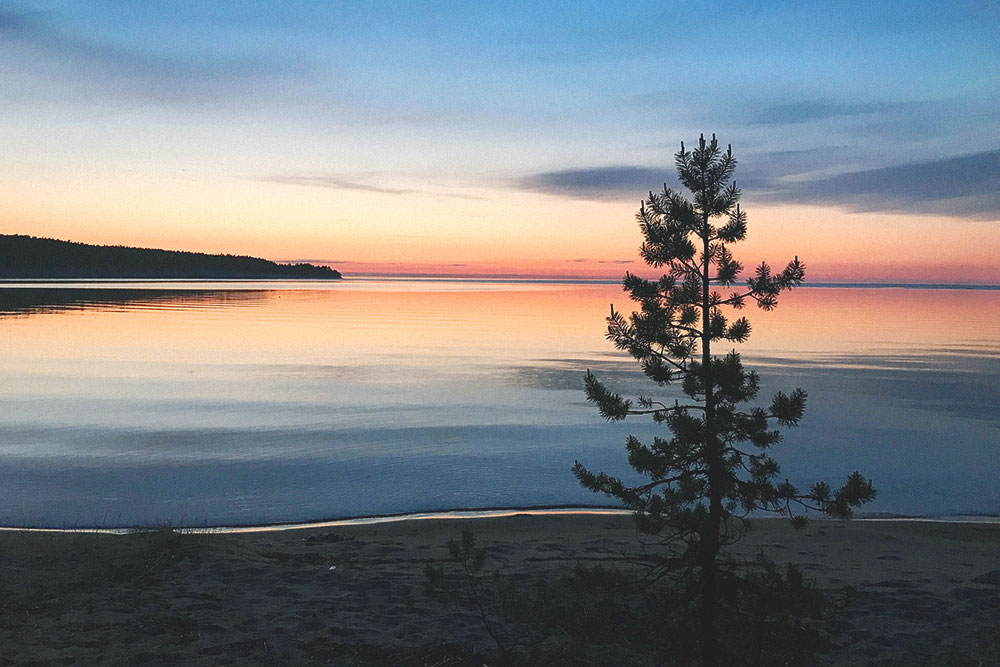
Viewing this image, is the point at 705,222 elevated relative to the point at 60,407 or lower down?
elevated

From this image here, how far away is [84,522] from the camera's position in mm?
9688

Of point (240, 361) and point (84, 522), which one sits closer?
point (84, 522)

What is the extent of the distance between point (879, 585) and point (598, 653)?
11.4 ft

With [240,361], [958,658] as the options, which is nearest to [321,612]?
[958,658]

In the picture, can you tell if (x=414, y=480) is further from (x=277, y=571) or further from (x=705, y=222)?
(x=705, y=222)

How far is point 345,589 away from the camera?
23.4 feet

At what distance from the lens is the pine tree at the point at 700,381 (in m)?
5.73

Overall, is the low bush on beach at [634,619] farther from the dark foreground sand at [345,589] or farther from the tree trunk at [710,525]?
the dark foreground sand at [345,589]

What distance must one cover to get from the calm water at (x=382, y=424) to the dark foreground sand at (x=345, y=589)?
1716 mm

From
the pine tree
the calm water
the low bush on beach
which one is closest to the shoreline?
the calm water

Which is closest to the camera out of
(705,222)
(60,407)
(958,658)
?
(958,658)

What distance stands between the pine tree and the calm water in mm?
5320

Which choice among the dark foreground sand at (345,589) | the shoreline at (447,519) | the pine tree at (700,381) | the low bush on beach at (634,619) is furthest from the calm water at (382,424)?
the pine tree at (700,381)

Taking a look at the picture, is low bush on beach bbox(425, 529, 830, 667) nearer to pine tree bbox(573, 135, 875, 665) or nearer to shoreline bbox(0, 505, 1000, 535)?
pine tree bbox(573, 135, 875, 665)
